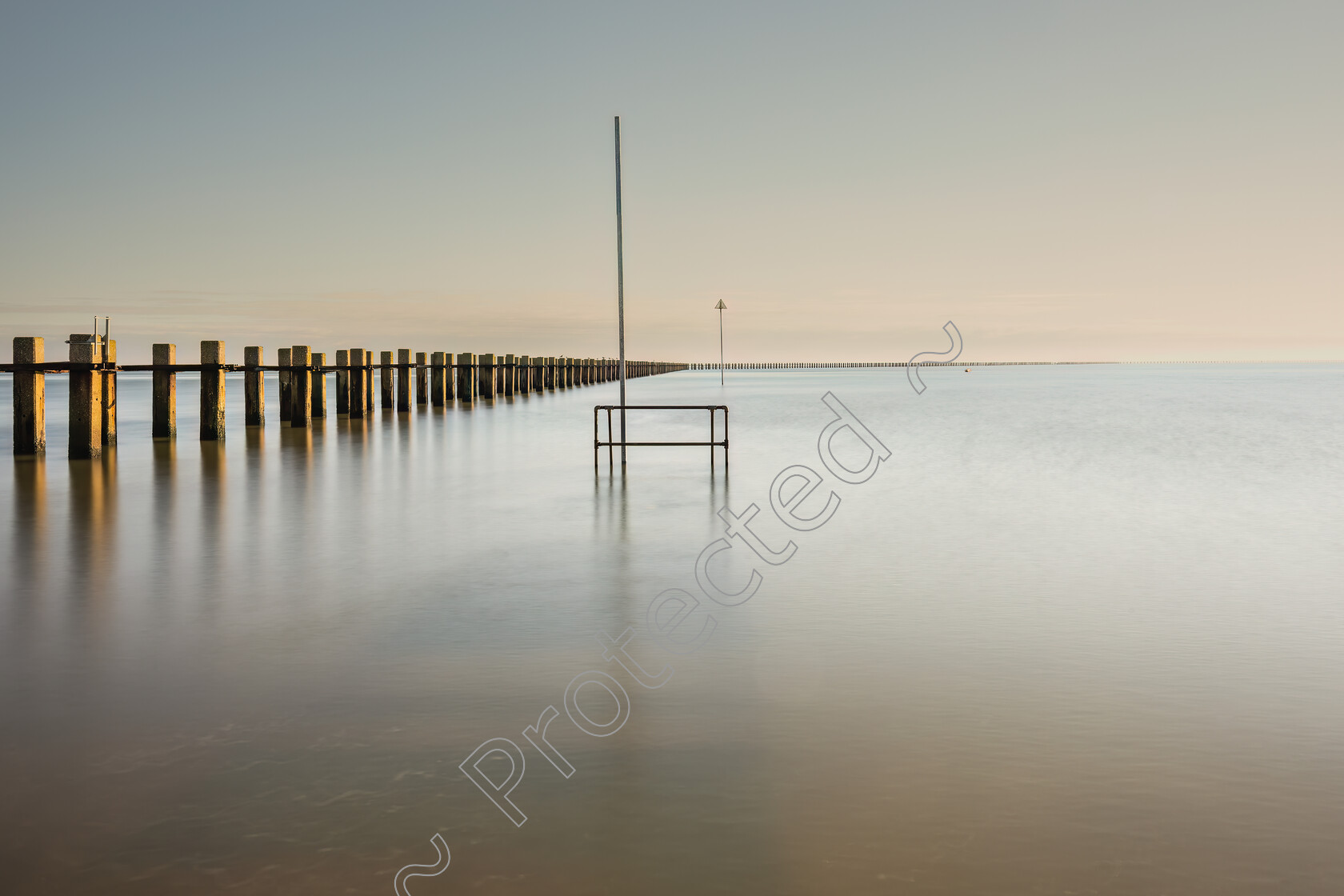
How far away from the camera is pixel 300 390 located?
25.3 meters

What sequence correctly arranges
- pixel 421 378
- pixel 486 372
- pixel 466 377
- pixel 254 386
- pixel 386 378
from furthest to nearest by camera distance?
pixel 486 372 < pixel 466 377 < pixel 421 378 < pixel 386 378 < pixel 254 386

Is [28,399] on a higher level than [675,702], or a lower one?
higher

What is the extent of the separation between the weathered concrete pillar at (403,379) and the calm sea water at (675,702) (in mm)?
20632

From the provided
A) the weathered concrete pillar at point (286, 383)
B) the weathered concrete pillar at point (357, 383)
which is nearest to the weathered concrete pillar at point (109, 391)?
the weathered concrete pillar at point (286, 383)

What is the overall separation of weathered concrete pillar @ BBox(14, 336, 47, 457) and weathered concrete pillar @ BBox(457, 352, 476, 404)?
2323 cm

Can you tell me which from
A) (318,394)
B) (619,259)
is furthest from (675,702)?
(318,394)

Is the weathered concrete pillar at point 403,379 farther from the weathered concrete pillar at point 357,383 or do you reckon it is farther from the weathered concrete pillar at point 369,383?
the weathered concrete pillar at point 357,383

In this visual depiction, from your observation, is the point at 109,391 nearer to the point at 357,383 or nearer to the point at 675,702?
the point at 357,383

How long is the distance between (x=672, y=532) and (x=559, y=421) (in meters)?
19.9

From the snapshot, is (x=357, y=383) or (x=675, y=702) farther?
(x=357, y=383)

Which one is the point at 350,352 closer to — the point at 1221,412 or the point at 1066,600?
the point at 1066,600

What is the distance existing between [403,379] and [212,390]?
13.2 meters

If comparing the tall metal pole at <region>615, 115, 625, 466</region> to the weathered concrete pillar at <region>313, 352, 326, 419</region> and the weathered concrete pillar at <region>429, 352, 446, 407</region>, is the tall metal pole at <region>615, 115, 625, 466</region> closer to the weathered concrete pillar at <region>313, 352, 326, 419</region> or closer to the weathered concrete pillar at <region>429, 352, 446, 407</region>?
the weathered concrete pillar at <region>313, 352, 326, 419</region>

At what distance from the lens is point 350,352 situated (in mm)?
28844
